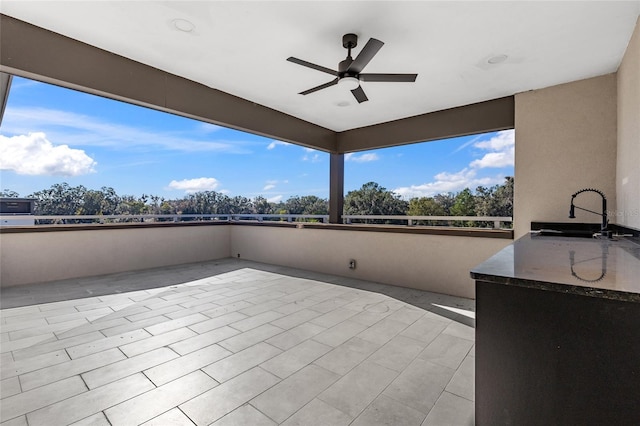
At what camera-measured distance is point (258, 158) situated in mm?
17062

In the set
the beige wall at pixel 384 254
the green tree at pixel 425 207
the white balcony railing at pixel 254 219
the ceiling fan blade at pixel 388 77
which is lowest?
the beige wall at pixel 384 254

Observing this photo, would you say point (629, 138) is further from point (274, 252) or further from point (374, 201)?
point (374, 201)

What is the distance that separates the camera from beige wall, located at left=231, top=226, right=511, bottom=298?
3.93m

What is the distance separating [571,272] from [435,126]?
389 centimetres

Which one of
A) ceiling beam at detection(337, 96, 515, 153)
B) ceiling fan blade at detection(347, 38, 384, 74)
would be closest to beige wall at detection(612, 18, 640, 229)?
ceiling beam at detection(337, 96, 515, 153)

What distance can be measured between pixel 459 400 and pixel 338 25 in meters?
2.83

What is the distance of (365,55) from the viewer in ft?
8.23

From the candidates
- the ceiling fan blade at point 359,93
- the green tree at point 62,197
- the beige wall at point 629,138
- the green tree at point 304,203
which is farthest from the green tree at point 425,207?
the green tree at point 62,197

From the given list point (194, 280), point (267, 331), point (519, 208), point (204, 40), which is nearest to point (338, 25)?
point (204, 40)

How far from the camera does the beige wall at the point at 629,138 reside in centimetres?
230

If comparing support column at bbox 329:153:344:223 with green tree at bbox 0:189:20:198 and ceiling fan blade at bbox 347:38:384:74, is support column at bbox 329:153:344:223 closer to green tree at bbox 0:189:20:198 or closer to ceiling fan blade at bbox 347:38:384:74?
ceiling fan blade at bbox 347:38:384:74

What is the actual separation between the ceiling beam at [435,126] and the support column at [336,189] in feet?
0.82

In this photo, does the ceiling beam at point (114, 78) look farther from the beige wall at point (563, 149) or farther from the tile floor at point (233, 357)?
the beige wall at point (563, 149)

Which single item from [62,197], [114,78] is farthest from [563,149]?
[62,197]
